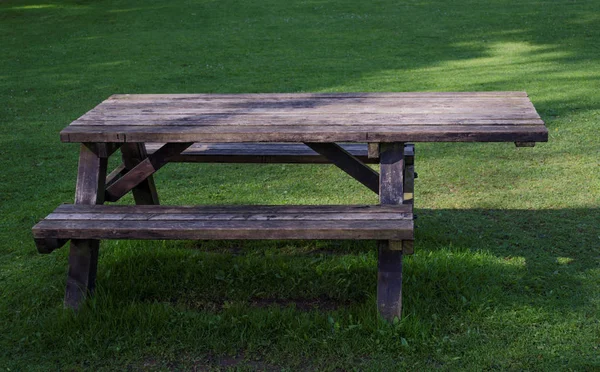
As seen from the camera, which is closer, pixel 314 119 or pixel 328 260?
pixel 314 119

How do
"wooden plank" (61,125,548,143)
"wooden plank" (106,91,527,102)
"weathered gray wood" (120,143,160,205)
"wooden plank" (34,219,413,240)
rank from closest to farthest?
"wooden plank" (34,219,413,240)
"wooden plank" (61,125,548,143)
"wooden plank" (106,91,527,102)
"weathered gray wood" (120,143,160,205)

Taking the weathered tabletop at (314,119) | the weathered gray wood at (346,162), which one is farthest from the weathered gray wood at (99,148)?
the weathered gray wood at (346,162)

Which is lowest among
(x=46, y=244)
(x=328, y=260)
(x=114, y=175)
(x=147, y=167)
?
(x=328, y=260)

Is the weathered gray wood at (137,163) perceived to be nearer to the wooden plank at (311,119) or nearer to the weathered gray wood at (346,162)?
the wooden plank at (311,119)

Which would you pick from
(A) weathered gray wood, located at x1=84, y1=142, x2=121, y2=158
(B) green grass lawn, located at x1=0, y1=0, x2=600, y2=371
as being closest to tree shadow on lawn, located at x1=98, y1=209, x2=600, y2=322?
A: (B) green grass lawn, located at x1=0, y1=0, x2=600, y2=371

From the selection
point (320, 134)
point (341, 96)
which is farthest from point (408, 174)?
point (320, 134)

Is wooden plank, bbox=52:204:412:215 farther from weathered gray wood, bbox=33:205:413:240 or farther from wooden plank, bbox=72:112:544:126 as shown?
wooden plank, bbox=72:112:544:126

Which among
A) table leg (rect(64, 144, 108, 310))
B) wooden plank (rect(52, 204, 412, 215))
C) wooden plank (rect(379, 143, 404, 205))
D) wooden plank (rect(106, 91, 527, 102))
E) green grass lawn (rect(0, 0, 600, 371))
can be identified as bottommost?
green grass lawn (rect(0, 0, 600, 371))

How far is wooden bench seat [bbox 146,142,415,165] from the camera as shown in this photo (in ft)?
15.4

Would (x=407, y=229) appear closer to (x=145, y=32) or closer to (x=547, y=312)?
(x=547, y=312)

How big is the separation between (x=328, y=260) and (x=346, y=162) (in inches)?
27.1

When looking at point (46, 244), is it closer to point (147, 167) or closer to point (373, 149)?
point (147, 167)

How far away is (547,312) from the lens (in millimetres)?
3805

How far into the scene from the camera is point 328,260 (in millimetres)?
4504
